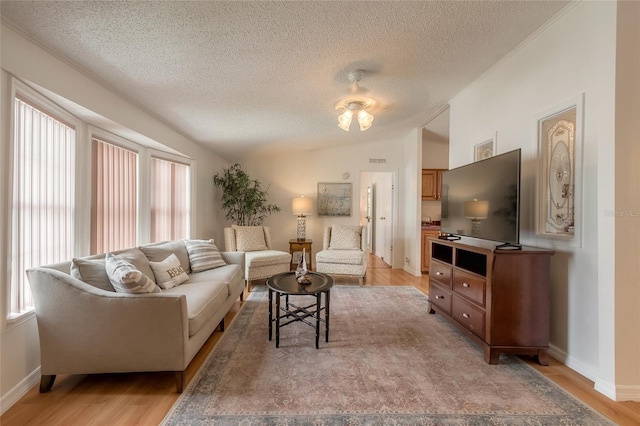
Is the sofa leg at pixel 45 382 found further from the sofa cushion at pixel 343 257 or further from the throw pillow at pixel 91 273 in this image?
the sofa cushion at pixel 343 257

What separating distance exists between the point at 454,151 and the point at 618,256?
2.12 metres

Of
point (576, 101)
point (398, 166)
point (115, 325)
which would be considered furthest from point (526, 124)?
point (115, 325)

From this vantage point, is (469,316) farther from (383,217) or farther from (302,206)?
(383,217)

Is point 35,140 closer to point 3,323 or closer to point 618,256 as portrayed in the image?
point 3,323

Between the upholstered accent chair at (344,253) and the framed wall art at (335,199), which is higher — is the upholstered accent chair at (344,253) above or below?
below

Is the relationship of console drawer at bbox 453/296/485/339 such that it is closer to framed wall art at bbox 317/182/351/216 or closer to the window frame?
the window frame

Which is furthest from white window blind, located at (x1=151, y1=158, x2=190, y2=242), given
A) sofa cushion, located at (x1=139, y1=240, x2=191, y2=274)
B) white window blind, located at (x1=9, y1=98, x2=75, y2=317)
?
white window blind, located at (x1=9, y1=98, x2=75, y2=317)

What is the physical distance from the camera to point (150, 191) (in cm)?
345

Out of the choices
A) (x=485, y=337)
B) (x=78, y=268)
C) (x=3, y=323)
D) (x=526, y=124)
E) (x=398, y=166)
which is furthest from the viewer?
(x=398, y=166)

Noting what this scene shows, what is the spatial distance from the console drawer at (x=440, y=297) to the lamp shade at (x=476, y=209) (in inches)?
29.9

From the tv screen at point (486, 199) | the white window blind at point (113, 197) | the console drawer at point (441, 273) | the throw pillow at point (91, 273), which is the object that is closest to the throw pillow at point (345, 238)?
the console drawer at point (441, 273)

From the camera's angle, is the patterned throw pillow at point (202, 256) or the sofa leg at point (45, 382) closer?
the sofa leg at point (45, 382)

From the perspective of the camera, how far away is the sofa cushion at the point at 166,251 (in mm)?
2729

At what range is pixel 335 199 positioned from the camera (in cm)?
557
